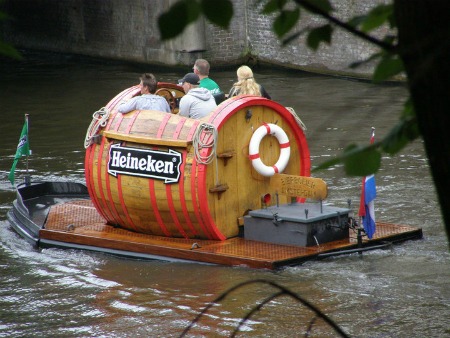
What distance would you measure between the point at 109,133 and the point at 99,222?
142cm

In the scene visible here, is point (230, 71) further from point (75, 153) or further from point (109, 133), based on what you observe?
point (109, 133)

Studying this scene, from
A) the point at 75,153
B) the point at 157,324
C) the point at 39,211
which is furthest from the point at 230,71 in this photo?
the point at 157,324

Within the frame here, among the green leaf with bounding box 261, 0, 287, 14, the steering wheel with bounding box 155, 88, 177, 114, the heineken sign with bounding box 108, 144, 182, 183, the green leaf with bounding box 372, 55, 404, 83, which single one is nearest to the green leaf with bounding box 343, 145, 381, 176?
the green leaf with bounding box 372, 55, 404, 83

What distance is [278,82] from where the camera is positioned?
22.4 m

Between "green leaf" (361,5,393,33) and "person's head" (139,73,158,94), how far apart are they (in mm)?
7626

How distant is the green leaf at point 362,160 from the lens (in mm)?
2025

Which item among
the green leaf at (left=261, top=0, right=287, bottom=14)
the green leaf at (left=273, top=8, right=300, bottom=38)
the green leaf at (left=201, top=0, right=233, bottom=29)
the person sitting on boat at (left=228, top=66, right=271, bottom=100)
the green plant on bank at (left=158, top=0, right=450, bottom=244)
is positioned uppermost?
the person sitting on boat at (left=228, top=66, right=271, bottom=100)

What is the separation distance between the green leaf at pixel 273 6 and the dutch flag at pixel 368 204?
6.66m

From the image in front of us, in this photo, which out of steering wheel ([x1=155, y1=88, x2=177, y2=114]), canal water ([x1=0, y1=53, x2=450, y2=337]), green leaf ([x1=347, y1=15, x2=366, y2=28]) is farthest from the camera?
steering wheel ([x1=155, y1=88, x2=177, y2=114])

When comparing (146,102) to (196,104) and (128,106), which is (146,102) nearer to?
(128,106)

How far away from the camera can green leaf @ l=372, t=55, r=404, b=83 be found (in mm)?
2039

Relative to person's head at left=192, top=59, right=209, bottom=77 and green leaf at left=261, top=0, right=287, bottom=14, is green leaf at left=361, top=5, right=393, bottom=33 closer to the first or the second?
green leaf at left=261, top=0, right=287, bottom=14

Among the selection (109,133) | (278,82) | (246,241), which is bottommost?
(246,241)

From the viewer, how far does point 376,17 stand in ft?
7.20
